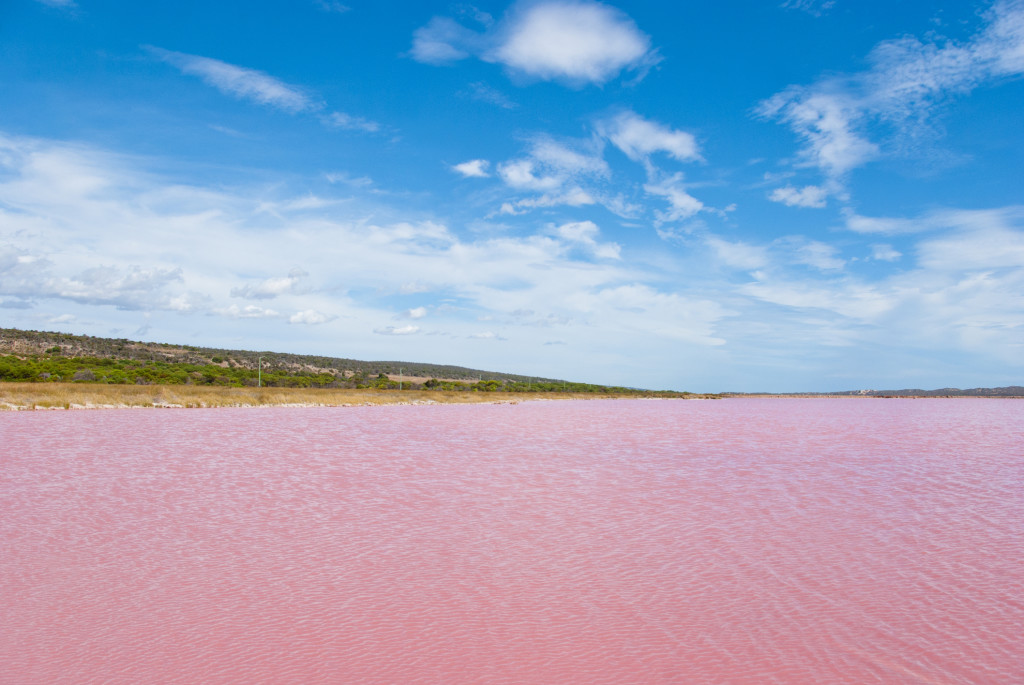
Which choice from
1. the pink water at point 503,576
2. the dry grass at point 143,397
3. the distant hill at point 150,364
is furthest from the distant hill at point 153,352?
the pink water at point 503,576

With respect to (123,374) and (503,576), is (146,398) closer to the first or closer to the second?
(123,374)

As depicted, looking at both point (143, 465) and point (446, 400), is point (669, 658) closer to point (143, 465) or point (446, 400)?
point (143, 465)

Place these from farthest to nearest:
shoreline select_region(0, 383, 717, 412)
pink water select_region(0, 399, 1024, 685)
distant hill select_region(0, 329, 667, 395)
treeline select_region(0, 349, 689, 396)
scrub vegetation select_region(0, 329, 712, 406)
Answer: distant hill select_region(0, 329, 667, 395) → treeline select_region(0, 349, 689, 396) → scrub vegetation select_region(0, 329, 712, 406) → shoreline select_region(0, 383, 717, 412) → pink water select_region(0, 399, 1024, 685)

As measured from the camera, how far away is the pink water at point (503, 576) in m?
3.30

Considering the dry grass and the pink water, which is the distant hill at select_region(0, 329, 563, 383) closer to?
the dry grass

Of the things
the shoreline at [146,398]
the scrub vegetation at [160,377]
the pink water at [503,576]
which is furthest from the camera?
the scrub vegetation at [160,377]

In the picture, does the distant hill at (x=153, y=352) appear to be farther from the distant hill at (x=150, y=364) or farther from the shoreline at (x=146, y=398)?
the shoreline at (x=146, y=398)

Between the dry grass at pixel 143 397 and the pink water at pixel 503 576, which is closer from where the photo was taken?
the pink water at pixel 503 576

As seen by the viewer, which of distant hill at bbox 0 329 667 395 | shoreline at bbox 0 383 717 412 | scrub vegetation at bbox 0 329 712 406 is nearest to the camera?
shoreline at bbox 0 383 717 412

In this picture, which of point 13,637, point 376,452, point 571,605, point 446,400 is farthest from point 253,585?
point 446,400

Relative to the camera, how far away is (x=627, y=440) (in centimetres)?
1650

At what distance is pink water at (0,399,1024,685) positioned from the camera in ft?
10.8

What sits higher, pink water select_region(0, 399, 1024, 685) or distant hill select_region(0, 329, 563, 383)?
distant hill select_region(0, 329, 563, 383)

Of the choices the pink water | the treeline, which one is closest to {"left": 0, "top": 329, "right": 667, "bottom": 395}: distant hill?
the treeline
